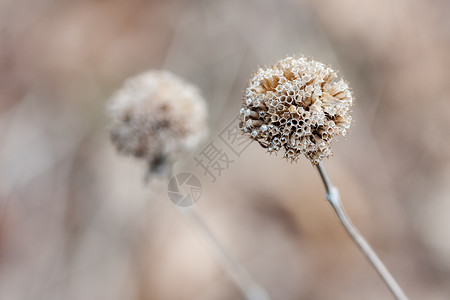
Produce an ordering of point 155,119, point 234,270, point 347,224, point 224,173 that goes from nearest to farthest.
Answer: point 347,224 → point 155,119 → point 234,270 → point 224,173

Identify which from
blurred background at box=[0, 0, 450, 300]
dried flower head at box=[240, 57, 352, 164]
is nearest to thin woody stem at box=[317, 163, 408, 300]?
dried flower head at box=[240, 57, 352, 164]

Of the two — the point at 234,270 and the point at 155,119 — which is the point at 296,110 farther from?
the point at 234,270

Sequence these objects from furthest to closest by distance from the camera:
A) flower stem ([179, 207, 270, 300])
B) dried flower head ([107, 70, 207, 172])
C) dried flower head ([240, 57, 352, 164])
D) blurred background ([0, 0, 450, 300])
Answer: blurred background ([0, 0, 450, 300]) → flower stem ([179, 207, 270, 300]) → dried flower head ([107, 70, 207, 172]) → dried flower head ([240, 57, 352, 164])

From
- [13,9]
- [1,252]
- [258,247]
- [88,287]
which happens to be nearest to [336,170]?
[258,247]

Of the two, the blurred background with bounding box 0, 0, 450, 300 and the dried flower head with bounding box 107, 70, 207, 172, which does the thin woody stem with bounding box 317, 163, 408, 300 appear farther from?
the blurred background with bounding box 0, 0, 450, 300

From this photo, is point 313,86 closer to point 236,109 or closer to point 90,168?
point 236,109

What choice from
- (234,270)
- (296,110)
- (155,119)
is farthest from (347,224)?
(234,270)

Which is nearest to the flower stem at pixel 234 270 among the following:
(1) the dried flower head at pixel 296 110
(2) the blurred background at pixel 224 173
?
(2) the blurred background at pixel 224 173

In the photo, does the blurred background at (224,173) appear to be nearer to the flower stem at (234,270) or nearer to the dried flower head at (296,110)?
the flower stem at (234,270)
